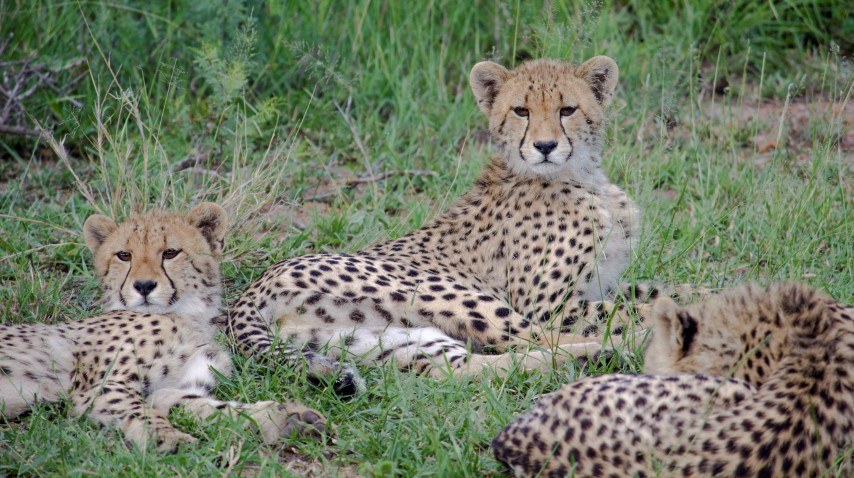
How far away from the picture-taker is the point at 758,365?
265 cm

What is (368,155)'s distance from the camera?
18.0ft

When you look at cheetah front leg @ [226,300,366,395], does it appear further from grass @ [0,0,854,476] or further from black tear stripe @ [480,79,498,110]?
black tear stripe @ [480,79,498,110]

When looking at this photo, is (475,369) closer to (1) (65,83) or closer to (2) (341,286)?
(2) (341,286)

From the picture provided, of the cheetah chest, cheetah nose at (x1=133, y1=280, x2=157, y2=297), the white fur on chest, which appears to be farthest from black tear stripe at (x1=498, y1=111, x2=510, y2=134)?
cheetah nose at (x1=133, y1=280, x2=157, y2=297)

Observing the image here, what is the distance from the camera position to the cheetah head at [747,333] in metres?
2.60

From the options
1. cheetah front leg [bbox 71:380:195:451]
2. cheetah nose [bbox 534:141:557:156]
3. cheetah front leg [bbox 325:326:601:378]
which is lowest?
cheetah front leg [bbox 71:380:195:451]

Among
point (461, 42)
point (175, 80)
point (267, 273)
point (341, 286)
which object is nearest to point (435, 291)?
point (341, 286)

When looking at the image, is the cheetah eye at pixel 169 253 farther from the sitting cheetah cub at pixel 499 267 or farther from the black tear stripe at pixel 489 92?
the black tear stripe at pixel 489 92

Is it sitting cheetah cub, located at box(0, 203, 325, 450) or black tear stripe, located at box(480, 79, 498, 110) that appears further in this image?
black tear stripe, located at box(480, 79, 498, 110)

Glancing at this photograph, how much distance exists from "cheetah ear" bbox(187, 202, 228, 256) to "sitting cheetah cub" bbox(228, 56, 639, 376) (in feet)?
0.75

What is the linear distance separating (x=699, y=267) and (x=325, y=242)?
1.67 m

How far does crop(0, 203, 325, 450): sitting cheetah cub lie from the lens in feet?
10.2

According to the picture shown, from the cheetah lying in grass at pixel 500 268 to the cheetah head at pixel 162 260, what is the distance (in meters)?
0.18

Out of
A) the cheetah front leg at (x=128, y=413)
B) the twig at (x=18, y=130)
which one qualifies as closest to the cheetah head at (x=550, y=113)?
the cheetah front leg at (x=128, y=413)
